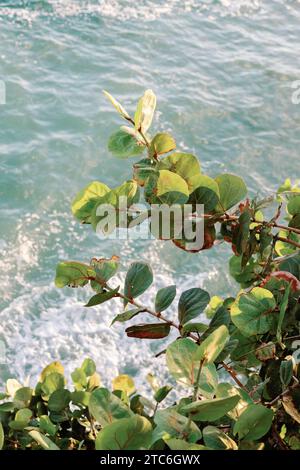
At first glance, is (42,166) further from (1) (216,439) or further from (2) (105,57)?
(1) (216,439)

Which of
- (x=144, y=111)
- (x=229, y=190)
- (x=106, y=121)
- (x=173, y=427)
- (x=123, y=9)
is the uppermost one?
(x=144, y=111)

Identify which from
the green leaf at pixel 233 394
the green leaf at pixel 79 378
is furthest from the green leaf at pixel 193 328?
the green leaf at pixel 79 378

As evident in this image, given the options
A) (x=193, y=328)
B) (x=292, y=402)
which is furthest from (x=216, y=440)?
(x=193, y=328)

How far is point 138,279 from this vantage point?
3.24 feet

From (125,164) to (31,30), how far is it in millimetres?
2205

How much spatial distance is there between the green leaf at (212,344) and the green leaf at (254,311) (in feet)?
0.72

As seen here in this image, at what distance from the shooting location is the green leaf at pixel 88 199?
0.95 meters

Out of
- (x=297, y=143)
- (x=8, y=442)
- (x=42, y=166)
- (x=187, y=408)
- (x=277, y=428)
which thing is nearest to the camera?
(x=187, y=408)

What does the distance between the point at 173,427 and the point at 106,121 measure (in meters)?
4.52

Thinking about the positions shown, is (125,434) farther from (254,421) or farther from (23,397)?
(23,397)

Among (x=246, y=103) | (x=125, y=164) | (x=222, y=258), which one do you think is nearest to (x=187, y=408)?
(x=222, y=258)

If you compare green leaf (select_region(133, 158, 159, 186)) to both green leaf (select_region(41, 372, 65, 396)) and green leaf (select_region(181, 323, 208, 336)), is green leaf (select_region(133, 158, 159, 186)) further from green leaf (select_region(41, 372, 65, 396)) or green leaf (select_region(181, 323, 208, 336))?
green leaf (select_region(41, 372, 65, 396))

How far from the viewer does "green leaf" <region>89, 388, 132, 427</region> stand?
0.75 metres

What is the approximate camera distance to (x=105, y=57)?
5.83 m
